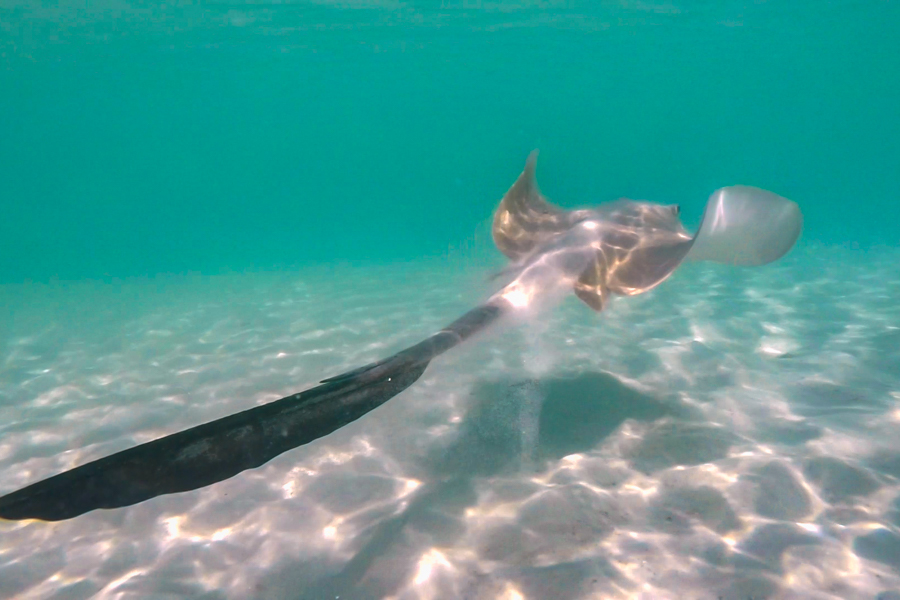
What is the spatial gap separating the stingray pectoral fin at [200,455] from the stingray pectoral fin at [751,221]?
105 inches

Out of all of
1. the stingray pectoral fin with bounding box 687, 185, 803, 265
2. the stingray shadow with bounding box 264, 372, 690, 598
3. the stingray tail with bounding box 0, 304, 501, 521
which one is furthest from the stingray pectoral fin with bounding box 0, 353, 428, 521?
the stingray pectoral fin with bounding box 687, 185, 803, 265

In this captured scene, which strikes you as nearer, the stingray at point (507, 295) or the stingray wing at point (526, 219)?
the stingray at point (507, 295)

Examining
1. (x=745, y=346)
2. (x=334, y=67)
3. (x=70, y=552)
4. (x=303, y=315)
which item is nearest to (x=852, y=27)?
(x=334, y=67)

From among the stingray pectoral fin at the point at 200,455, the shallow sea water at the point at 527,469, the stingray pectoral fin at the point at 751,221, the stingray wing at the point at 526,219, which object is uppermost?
the stingray wing at the point at 526,219

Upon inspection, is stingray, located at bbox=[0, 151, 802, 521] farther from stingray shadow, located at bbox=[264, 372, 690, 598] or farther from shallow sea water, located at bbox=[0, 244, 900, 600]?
stingray shadow, located at bbox=[264, 372, 690, 598]

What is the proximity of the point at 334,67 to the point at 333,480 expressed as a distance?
3906 centimetres

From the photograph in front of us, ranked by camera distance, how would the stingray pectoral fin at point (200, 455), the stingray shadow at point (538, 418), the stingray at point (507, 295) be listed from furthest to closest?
the stingray shadow at point (538, 418)
the stingray at point (507, 295)
the stingray pectoral fin at point (200, 455)

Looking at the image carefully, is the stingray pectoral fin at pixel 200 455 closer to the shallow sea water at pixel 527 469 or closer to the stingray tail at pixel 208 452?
the stingray tail at pixel 208 452

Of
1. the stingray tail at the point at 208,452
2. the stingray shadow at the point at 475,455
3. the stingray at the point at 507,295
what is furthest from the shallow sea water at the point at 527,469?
the stingray tail at the point at 208,452

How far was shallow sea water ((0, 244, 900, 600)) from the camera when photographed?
2.76 m

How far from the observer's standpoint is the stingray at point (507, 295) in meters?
1.97

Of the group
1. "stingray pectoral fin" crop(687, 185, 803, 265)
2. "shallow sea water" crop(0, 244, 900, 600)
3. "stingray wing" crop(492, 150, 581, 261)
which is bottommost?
"shallow sea water" crop(0, 244, 900, 600)

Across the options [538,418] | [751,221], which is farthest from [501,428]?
[751,221]

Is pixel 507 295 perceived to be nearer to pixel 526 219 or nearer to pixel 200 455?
pixel 526 219
